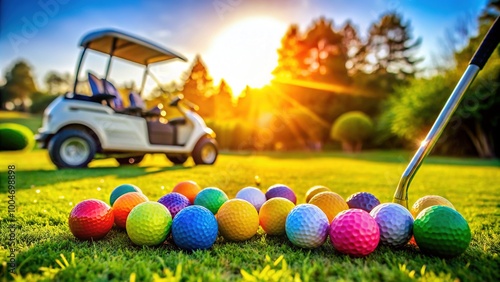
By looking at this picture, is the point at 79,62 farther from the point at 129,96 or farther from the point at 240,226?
the point at 240,226

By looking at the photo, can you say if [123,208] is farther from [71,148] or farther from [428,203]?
[71,148]

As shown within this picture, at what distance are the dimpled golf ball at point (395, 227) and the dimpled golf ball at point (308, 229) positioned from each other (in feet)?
1.07

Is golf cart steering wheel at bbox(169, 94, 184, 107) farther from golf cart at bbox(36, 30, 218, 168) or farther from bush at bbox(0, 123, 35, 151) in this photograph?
bush at bbox(0, 123, 35, 151)

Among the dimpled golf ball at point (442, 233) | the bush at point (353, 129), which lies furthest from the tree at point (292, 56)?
the dimpled golf ball at point (442, 233)

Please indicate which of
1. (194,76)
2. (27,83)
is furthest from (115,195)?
(27,83)

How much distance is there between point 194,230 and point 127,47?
6.11m

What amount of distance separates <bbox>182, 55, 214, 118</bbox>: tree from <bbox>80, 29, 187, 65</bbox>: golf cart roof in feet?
41.5

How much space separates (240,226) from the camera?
82.3 inches

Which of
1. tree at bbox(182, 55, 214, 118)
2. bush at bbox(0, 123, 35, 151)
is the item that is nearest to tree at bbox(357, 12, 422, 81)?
tree at bbox(182, 55, 214, 118)

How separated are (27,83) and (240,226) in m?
45.8

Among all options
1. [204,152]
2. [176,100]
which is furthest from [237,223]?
[204,152]

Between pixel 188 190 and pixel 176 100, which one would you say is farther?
pixel 176 100

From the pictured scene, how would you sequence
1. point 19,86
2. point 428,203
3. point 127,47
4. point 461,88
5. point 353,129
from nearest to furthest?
1. point 461,88
2. point 428,203
3. point 127,47
4. point 353,129
5. point 19,86

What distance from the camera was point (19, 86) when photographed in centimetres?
3822
